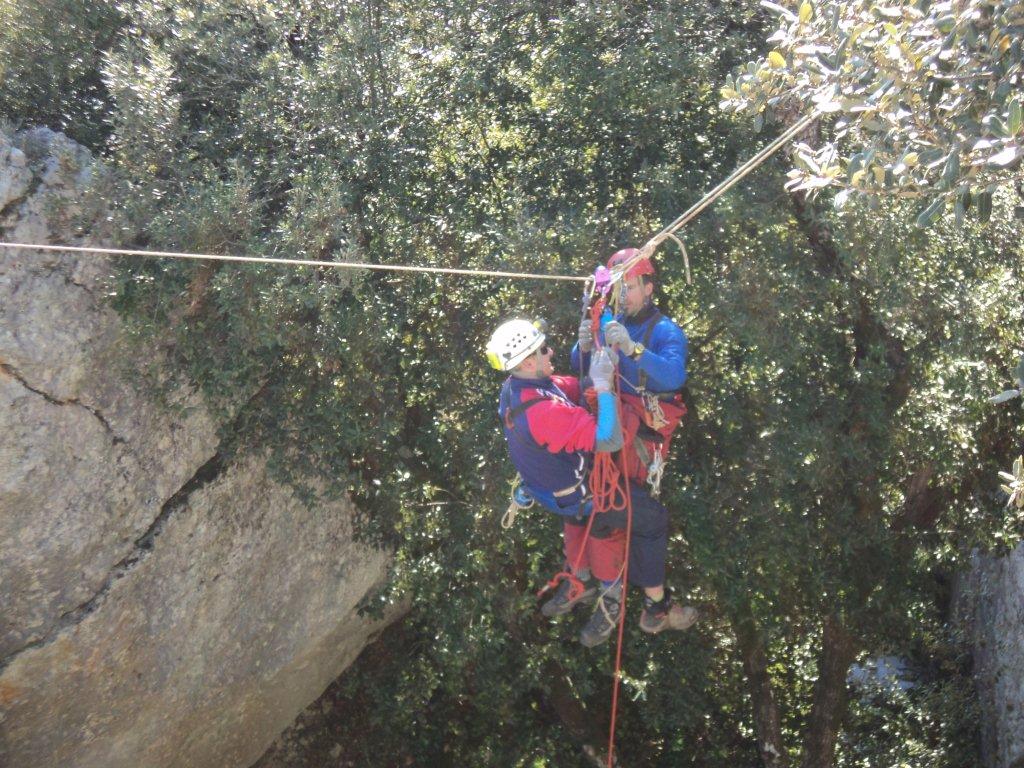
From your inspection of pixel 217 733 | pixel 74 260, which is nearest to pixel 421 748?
pixel 217 733

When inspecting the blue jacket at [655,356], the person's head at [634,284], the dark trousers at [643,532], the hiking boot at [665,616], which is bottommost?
the hiking boot at [665,616]

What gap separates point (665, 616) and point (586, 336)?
62.1 inches

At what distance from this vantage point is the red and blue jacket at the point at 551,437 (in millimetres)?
5051

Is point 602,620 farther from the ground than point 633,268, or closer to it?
closer to it

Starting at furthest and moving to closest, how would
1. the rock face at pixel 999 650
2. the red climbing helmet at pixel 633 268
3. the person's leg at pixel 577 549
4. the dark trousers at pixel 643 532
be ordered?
the rock face at pixel 999 650
the person's leg at pixel 577 549
the dark trousers at pixel 643 532
the red climbing helmet at pixel 633 268

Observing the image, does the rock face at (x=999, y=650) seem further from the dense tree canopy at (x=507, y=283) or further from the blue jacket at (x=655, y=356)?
the blue jacket at (x=655, y=356)

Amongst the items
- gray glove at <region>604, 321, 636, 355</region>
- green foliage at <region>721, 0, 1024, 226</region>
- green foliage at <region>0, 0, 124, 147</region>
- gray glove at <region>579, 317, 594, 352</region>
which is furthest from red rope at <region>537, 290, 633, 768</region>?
green foliage at <region>0, 0, 124, 147</region>

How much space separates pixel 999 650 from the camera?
794 cm

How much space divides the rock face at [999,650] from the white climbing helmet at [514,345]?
4434 mm

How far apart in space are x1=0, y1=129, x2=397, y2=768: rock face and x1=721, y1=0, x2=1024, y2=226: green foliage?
3806 mm

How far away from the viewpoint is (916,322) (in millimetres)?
5980

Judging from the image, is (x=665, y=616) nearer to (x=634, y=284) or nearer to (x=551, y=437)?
(x=551, y=437)

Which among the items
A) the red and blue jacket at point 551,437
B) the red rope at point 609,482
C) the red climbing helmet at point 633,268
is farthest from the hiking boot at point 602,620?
the red climbing helmet at point 633,268

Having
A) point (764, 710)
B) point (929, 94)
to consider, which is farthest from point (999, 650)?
point (929, 94)
